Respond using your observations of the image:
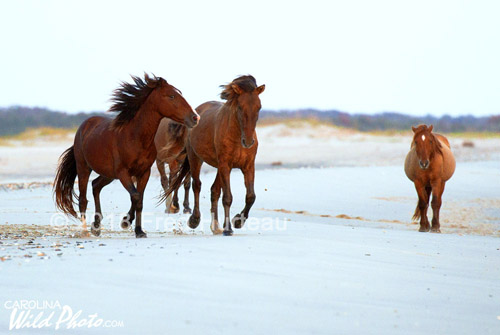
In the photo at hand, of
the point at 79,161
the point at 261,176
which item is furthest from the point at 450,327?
the point at 261,176

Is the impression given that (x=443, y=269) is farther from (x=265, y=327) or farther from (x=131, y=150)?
(x=131, y=150)

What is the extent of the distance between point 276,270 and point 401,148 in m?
32.5

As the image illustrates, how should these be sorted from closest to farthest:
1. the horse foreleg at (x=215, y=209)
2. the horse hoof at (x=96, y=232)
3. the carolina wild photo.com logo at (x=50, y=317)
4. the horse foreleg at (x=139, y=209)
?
the carolina wild photo.com logo at (x=50, y=317) < the horse foreleg at (x=139, y=209) < the horse hoof at (x=96, y=232) < the horse foreleg at (x=215, y=209)

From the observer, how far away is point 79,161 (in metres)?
8.76

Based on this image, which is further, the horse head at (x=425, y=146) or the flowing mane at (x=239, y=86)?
the horse head at (x=425, y=146)

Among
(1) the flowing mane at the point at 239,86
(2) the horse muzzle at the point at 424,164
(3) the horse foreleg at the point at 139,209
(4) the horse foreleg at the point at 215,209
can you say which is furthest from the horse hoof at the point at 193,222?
(2) the horse muzzle at the point at 424,164

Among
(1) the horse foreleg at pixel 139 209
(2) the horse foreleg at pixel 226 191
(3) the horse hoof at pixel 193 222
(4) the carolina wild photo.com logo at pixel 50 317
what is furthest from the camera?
(3) the horse hoof at pixel 193 222

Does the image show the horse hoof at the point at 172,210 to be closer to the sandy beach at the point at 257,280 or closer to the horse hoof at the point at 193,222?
the sandy beach at the point at 257,280

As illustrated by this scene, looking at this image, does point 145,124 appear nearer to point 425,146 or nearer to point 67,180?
point 67,180

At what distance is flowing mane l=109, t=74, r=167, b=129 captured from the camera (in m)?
8.01

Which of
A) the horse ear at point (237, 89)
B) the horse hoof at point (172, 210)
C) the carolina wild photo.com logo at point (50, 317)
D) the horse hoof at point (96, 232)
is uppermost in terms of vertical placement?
the horse ear at point (237, 89)

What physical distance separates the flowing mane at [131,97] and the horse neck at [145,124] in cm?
7

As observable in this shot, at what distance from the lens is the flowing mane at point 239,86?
7613mm

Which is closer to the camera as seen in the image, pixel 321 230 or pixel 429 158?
pixel 321 230
